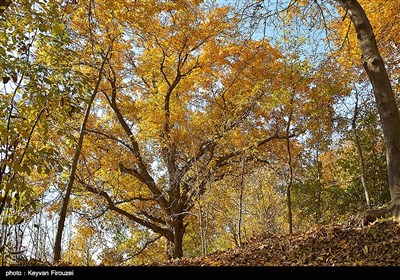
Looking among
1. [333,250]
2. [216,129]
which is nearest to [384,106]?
[333,250]

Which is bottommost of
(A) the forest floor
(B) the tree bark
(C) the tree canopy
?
(A) the forest floor

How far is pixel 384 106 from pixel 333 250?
211 cm

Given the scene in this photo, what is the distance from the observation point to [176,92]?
35.8ft

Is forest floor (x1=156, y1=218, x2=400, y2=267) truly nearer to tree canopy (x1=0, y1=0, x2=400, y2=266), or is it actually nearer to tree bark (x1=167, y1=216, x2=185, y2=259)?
tree canopy (x1=0, y1=0, x2=400, y2=266)

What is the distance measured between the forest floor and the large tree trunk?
28 cm

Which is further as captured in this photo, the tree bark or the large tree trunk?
the tree bark

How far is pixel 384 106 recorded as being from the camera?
16.4 ft

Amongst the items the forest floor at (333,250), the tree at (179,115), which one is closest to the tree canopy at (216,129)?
the tree at (179,115)

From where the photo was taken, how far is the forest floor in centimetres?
400

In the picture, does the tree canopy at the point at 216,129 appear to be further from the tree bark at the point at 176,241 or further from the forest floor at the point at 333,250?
the forest floor at the point at 333,250

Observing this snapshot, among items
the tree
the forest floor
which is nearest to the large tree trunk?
the forest floor

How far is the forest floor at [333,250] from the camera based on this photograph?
13.1 ft
